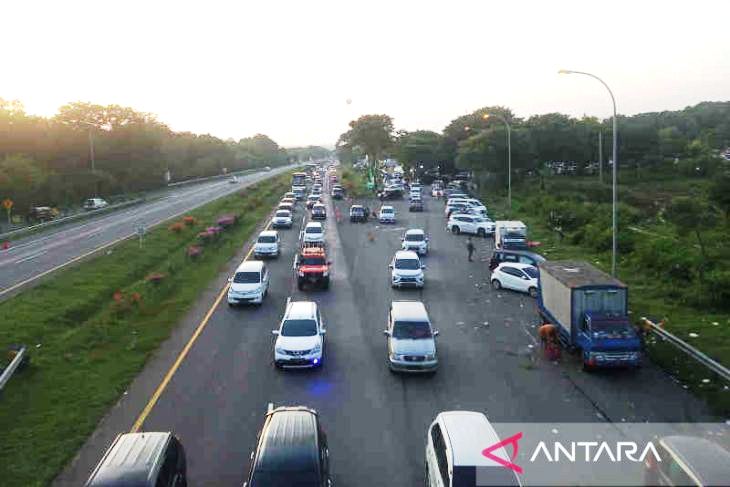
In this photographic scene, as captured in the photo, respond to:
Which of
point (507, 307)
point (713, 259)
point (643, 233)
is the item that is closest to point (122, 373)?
point (507, 307)

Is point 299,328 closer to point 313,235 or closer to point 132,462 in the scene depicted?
point 132,462

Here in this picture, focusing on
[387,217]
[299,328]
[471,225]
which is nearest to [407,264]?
[299,328]

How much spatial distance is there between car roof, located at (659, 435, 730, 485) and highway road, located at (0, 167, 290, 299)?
2751cm

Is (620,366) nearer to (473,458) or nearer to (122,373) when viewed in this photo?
(473,458)

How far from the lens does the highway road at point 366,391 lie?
13586 mm

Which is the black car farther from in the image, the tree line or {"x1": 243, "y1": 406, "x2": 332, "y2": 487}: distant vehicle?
the tree line

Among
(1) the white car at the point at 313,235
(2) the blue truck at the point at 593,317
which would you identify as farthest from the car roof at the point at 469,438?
(1) the white car at the point at 313,235

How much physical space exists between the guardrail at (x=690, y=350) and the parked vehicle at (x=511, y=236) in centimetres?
1483

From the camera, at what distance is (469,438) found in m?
10.4

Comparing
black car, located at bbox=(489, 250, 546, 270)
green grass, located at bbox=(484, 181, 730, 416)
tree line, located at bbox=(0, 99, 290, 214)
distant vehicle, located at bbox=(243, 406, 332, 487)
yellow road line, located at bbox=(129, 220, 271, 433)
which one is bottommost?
green grass, located at bbox=(484, 181, 730, 416)

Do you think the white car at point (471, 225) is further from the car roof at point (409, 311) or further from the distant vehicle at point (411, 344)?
the distant vehicle at point (411, 344)

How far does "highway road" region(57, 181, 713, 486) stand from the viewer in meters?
13.6

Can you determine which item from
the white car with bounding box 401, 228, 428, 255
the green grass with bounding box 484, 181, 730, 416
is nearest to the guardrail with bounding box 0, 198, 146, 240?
the white car with bounding box 401, 228, 428, 255

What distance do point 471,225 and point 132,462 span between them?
40.5m
